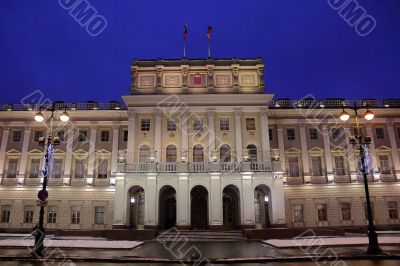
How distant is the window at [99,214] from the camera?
113 ft

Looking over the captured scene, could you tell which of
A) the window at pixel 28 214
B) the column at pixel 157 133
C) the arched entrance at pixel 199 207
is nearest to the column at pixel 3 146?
the window at pixel 28 214

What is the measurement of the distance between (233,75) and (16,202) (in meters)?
26.3

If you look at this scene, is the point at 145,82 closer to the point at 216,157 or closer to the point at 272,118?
the point at 216,157

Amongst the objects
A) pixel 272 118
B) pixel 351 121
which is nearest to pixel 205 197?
pixel 272 118

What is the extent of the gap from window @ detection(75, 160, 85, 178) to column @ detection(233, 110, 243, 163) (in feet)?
54.6

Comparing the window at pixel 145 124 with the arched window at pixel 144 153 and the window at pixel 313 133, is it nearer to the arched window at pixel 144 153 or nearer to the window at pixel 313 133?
the arched window at pixel 144 153

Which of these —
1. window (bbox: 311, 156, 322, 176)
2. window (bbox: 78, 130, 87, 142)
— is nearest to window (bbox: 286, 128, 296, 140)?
window (bbox: 311, 156, 322, 176)

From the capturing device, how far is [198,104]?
111 feet

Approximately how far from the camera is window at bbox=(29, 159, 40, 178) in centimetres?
3578

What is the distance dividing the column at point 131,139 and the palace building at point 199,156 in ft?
0.35

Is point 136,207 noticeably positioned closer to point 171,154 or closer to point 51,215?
point 171,154

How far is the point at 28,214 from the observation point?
34.8m

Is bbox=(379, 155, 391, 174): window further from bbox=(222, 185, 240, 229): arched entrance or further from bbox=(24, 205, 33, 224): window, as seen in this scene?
bbox=(24, 205, 33, 224): window

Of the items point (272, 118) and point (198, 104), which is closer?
point (198, 104)
